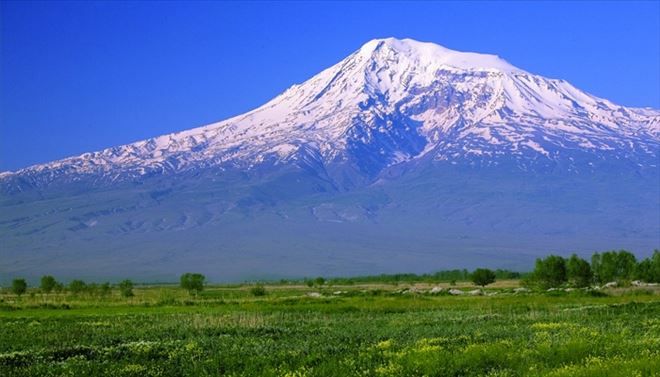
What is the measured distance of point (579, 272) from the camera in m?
87.2

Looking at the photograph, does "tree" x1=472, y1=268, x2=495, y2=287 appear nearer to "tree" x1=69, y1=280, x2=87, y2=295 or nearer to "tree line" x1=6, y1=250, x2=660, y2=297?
"tree line" x1=6, y1=250, x2=660, y2=297

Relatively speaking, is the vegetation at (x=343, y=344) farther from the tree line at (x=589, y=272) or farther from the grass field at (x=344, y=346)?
the tree line at (x=589, y=272)

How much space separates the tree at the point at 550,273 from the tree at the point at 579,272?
0.75 meters

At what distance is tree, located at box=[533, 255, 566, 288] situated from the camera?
88.1 m

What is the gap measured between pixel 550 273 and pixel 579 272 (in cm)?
284

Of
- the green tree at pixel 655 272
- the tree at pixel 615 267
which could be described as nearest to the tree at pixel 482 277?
the tree at pixel 615 267

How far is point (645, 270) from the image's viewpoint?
8944cm

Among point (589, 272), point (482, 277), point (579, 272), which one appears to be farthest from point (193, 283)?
point (589, 272)

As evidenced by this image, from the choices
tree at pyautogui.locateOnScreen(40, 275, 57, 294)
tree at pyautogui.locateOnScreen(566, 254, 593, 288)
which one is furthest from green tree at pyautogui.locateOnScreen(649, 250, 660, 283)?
tree at pyautogui.locateOnScreen(40, 275, 57, 294)

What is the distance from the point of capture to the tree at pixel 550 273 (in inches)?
3469

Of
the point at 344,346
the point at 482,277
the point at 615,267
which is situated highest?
the point at 615,267

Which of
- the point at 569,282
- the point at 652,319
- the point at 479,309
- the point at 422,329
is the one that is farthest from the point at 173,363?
the point at 569,282

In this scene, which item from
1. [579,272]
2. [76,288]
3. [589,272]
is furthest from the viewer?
[589,272]

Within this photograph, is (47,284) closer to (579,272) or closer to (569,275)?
(569,275)
